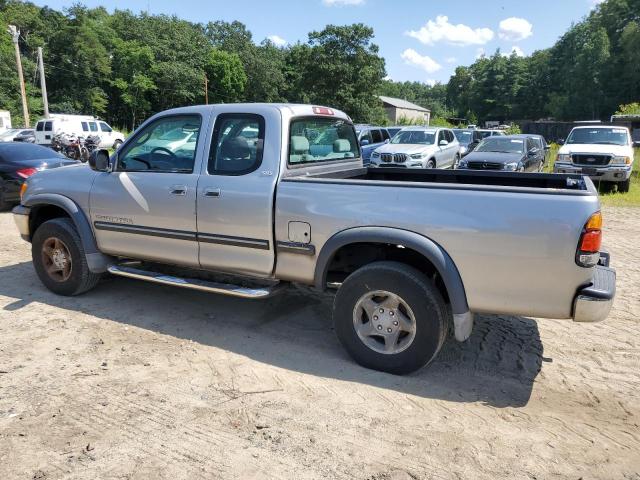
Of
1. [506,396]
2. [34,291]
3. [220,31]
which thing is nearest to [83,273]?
[34,291]

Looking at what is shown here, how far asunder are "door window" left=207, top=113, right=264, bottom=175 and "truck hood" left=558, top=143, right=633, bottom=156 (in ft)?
39.8

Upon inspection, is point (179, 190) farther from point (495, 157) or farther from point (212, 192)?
point (495, 157)

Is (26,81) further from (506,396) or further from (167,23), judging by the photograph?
(506,396)

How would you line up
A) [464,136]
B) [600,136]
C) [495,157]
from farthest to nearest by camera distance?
[464,136] < [600,136] < [495,157]

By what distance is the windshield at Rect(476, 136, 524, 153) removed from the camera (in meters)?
14.6

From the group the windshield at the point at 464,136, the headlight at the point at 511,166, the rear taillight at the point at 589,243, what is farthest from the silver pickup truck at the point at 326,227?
the windshield at the point at 464,136

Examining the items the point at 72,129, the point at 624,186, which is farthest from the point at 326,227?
the point at 72,129

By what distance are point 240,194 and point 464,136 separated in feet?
69.8

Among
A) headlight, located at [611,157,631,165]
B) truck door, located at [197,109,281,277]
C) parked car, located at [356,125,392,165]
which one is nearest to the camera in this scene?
truck door, located at [197,109,281,277]

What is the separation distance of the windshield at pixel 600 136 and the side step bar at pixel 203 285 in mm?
13569

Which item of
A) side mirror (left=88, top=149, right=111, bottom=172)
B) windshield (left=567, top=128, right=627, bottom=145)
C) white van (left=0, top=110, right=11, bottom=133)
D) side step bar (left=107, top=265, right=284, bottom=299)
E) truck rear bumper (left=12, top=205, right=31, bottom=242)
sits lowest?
side step bar (left=107, top=265, right=284, bottom=299)

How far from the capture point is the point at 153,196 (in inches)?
179

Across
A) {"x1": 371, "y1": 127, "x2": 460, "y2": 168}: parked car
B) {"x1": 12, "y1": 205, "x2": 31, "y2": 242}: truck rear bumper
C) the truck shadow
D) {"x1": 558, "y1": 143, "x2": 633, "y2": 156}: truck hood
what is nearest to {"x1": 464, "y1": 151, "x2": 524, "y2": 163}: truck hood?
{"x1": 558, "y1": 143, "x2": 633, "y2": 156}: truck hood

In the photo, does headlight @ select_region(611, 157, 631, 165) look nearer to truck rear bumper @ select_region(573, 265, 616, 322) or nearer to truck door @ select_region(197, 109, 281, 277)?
truck rear bumper @ select_region(573, 265, 616, 322)
